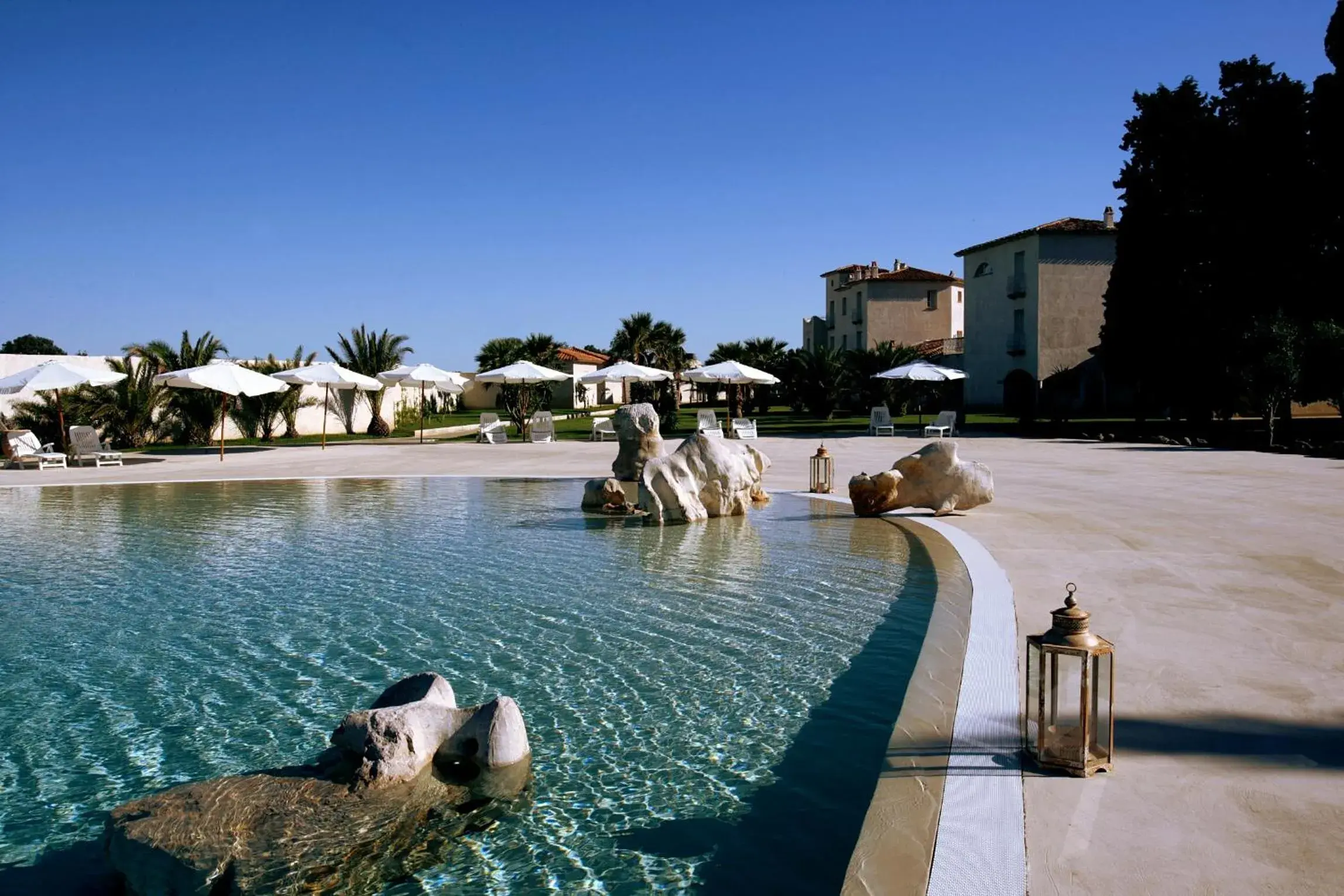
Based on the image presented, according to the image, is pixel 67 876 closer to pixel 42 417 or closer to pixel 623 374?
pixel 42 417

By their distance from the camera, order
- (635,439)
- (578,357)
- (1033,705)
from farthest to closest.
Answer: (578,357)
(635,439)
(1033,705)

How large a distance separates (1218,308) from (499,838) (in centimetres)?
3046

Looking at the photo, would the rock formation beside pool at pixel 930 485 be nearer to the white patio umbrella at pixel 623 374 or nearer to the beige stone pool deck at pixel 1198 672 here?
the beige stone pool deck at pixel 1198 672

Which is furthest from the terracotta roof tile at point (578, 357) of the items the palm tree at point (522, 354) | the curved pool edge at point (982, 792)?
the curved pool edge at point (982, 792)

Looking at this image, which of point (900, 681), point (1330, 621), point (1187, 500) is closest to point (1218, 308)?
point (1187, 500)

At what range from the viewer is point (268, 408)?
30344 millimetres

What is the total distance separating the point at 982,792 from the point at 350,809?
8.03ft

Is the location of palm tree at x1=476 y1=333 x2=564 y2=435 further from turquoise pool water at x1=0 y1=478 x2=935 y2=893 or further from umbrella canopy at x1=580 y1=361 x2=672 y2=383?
turquoise pool water at x1=0 y1=478 x2=935 y2=893

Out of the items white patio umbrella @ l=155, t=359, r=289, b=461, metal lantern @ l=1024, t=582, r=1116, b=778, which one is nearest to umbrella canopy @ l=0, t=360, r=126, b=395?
white patio umbrella @ l=155, t=359, r=289, b=461

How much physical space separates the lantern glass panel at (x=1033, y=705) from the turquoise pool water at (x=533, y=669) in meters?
Result: 0.69

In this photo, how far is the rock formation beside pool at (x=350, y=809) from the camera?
333cm

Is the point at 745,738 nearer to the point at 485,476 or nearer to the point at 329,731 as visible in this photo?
the point at 329,731

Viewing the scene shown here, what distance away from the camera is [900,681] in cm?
529

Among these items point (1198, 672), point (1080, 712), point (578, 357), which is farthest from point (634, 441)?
point (578, 357)
